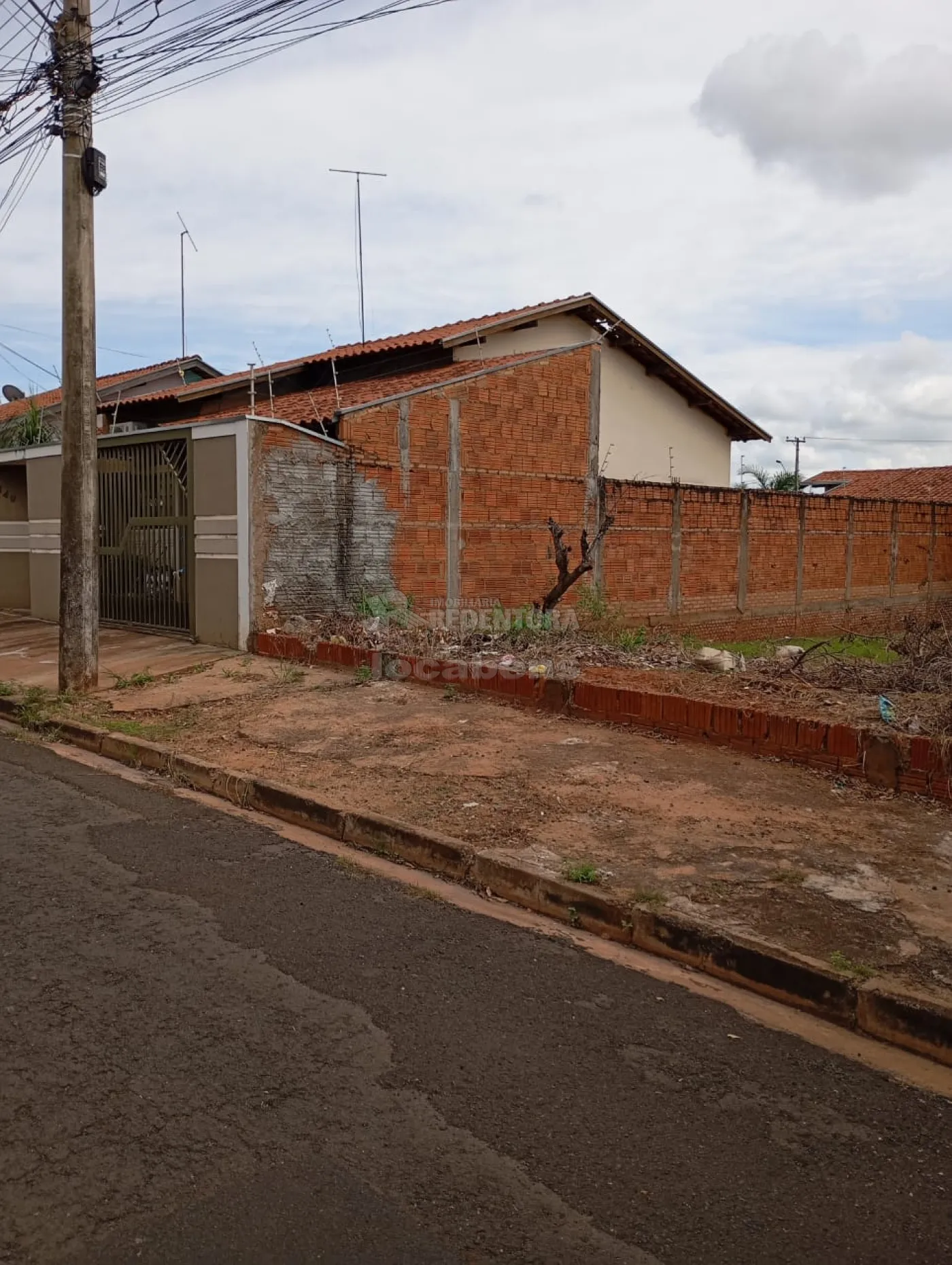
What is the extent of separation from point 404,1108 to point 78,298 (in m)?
8.22

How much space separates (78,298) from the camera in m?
9.05

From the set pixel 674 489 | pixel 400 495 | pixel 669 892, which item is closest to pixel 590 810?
pixel 669 892

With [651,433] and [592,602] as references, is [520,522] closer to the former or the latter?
[592,602]

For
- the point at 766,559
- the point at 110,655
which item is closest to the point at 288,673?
the point at 110,655

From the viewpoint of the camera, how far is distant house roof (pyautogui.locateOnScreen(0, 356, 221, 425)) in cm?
2402

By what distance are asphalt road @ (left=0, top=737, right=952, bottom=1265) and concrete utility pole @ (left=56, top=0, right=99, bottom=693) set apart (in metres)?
5.26

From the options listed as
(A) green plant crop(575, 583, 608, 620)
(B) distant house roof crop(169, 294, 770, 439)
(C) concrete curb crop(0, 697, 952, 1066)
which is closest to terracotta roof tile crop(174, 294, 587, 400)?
(B) distant house roof crop(169, 294, 770, 439)

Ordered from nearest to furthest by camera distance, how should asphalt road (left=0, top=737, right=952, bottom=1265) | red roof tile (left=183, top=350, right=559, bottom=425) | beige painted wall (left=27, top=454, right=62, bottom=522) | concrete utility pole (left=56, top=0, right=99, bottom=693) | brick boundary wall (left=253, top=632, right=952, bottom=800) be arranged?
asphalt road (left=0, top=737, right=952, bottom=1265)
brick boundary wall (left=253, top=632, right=952, bottom=800)
concrete utility pole (left=56, top=0, right=99, bottom=693)
red roof tile (left=183, top=350, right=559, bottom=425)
beige painted wall (left=27, top=454, right=62, bottom=522)

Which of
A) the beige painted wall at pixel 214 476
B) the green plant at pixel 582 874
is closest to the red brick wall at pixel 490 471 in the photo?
the beige painted wall at pixel 214 476

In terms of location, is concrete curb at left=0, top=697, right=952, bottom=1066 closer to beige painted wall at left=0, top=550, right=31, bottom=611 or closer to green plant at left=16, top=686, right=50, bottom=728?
green plant at left=16, top=686, right=50, bottom=728

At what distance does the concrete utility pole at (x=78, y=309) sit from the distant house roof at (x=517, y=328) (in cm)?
942

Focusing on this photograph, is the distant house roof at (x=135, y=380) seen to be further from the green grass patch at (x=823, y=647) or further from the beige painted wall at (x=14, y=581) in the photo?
the green grass patch at (x=823, y=647)

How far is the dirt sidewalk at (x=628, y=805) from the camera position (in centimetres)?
439

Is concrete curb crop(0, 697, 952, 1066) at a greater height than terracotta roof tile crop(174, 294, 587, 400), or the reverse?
terracotta roof tile crop(174, 294, 587, 400)
